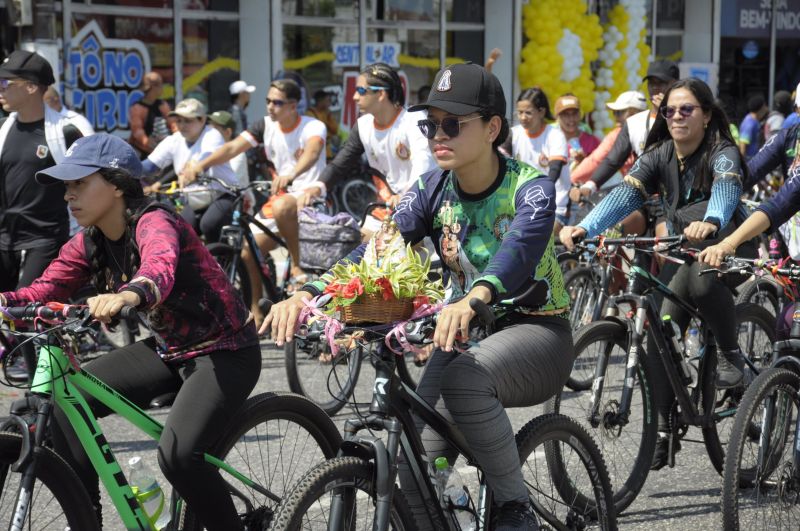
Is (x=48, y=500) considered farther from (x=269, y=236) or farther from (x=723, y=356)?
(x=269, y=236)

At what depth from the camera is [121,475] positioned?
4.00m

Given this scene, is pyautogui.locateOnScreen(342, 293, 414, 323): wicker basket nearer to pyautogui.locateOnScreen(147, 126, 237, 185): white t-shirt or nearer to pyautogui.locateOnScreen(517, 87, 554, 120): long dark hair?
pyautogui.locateOnScreen(147, 126, 237, 185): white t-shirt

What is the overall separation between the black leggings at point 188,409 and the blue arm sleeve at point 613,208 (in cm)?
195

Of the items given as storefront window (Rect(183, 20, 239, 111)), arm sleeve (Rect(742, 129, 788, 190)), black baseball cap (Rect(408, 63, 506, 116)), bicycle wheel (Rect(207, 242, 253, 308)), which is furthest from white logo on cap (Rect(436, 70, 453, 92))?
storefront window (Rect(183, 20, 239, 111))

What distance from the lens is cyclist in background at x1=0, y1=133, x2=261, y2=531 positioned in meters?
4.02

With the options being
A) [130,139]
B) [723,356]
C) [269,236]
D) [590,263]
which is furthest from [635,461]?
[130,139]

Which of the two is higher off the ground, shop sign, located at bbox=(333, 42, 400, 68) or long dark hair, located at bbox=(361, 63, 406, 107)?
shop sign, located at bbox=(333, 42, 400, 68)

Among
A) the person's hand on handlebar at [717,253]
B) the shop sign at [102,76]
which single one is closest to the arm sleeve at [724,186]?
the person's hand on handlebar at [717,253]

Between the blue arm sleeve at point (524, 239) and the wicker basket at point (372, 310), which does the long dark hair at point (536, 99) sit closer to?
the blue arm sleeve at point (524, 239)

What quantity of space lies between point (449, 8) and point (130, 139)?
7010 mm

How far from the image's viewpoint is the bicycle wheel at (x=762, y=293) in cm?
719

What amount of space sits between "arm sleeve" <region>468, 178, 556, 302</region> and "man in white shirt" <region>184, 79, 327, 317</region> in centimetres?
519

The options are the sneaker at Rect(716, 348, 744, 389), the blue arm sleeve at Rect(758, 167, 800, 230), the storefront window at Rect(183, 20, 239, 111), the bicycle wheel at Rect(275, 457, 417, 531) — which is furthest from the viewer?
the storefront window at Rect(183, 20, 239, 111)

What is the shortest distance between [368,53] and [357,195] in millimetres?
2758
